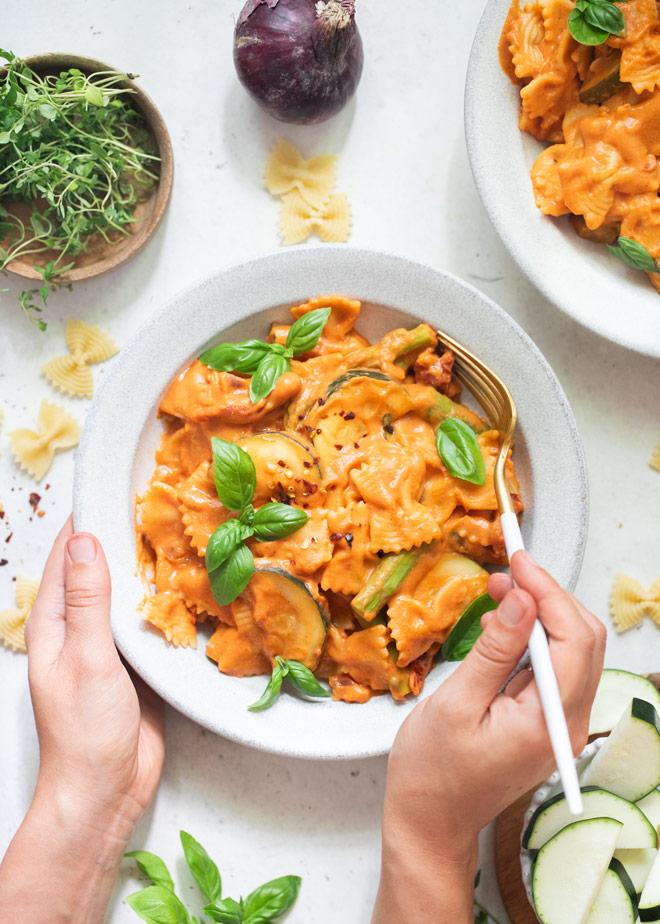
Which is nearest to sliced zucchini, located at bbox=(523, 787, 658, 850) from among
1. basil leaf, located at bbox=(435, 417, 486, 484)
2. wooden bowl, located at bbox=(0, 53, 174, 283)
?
basil leaf, located at bbox=(435, 417, 486, 484)

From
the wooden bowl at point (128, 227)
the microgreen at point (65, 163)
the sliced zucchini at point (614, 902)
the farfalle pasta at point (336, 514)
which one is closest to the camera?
the farfalle pasta at point (336, 514)

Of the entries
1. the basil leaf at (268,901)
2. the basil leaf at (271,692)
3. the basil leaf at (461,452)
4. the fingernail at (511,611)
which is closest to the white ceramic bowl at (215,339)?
the basil leaf at (271,692)

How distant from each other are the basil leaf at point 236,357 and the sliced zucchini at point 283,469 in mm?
230

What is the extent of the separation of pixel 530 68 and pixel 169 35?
135cm

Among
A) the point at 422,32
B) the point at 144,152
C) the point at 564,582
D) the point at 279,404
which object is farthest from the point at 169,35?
the point at 564,582

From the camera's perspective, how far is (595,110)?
2.69 meters

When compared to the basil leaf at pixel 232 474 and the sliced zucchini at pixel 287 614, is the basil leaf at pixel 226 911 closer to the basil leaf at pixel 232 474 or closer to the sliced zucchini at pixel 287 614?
the sliced zucchini at pixel 287 614

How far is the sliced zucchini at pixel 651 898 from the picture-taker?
2.51 metres

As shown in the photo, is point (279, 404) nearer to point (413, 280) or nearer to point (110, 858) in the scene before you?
point (413, 280)

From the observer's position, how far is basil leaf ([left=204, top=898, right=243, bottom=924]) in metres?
2.78

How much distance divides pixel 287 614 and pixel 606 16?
2040 mm

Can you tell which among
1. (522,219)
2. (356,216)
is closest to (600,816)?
(522,219)

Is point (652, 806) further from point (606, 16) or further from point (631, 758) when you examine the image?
point (606, 16)

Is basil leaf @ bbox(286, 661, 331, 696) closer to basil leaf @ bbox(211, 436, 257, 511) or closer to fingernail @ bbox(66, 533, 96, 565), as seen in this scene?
basil leaf @ bbox(211, 436, 257, 511)
